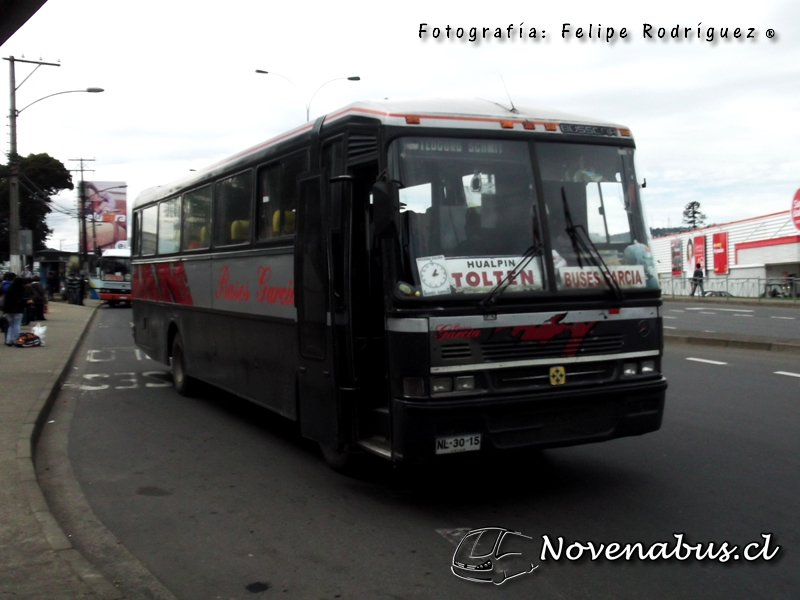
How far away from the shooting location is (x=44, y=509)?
6.18 metres

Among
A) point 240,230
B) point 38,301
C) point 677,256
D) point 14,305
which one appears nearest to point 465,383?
point 240,230

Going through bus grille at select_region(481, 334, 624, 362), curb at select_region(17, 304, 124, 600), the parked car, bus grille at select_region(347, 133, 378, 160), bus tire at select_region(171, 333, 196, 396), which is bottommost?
curb at select_region(17, 304, 124, 600)

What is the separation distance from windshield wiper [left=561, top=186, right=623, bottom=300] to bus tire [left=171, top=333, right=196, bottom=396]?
297 inches

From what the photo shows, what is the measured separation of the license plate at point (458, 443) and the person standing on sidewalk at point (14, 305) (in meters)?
15.9

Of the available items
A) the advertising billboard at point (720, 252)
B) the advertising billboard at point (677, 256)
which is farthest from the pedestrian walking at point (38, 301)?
the advertising billboard at point (677, 256)

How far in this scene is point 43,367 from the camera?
15.7m

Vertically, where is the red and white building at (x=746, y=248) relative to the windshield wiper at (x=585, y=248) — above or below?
above

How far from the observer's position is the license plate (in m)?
6.02

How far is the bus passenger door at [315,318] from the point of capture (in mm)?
6945

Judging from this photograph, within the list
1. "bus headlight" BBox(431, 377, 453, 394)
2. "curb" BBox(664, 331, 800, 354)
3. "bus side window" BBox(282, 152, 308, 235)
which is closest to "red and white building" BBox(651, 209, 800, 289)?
"curb" BBox(664, 331, 800, 354)

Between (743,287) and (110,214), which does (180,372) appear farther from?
(110,214)

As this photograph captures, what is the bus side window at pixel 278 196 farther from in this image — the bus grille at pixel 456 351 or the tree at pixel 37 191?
the tree at pixel 37 191

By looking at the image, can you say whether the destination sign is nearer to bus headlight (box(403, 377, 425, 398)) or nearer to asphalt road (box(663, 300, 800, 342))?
bus headlight (box(403, 377, 425, 398))

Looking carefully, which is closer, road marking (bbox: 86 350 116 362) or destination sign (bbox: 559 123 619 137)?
destination sign (bbox: 559 123 619 137)
